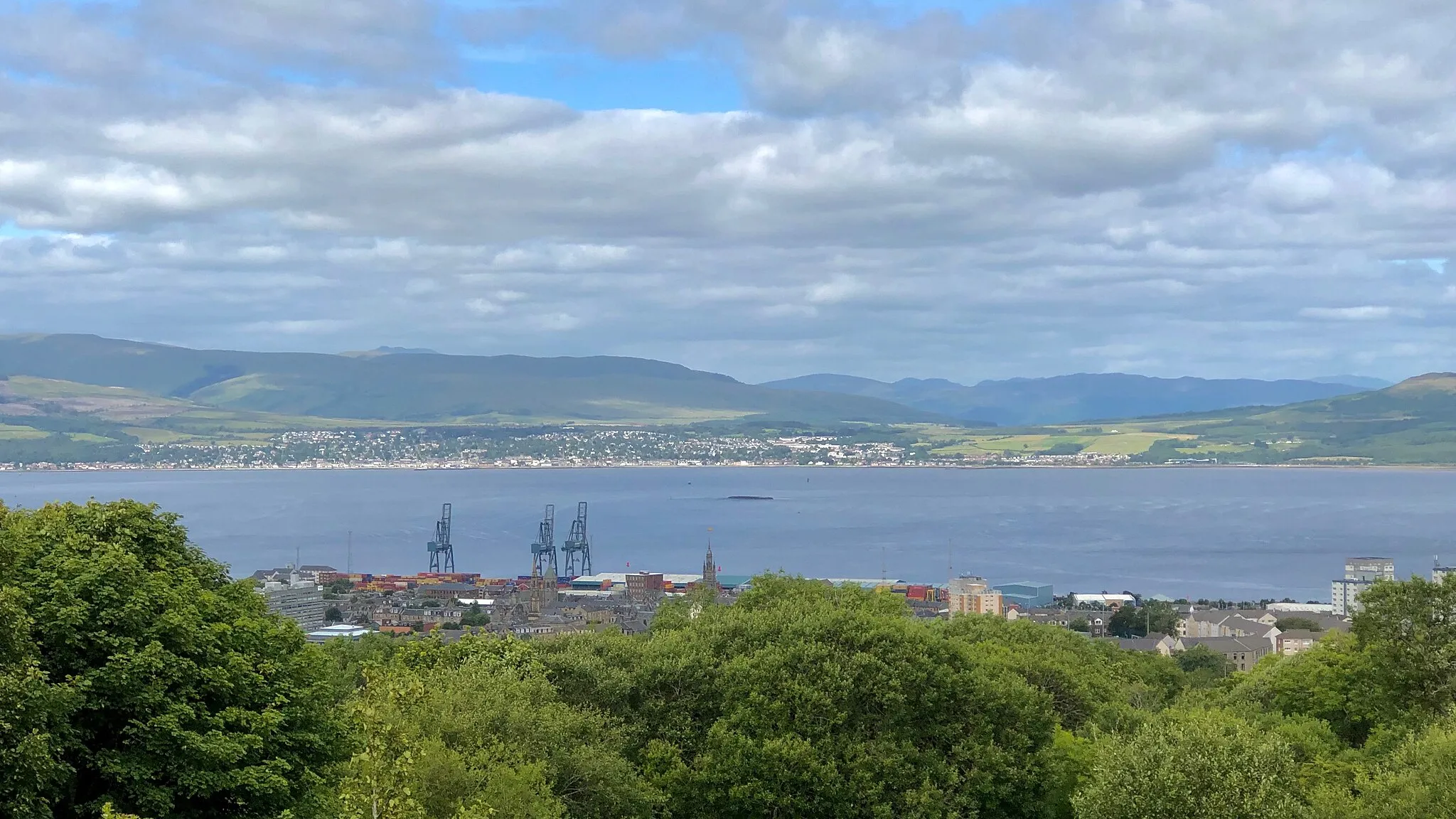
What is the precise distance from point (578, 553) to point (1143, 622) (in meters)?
92.4

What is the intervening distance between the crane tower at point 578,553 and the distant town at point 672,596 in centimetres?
942

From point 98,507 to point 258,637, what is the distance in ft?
9.74

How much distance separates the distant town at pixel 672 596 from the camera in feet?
276

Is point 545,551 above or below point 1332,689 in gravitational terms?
below

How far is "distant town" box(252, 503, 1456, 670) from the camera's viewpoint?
276 feet

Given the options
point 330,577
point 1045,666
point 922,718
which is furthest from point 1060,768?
point 330,577

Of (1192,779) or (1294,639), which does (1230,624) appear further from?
(1192,779)

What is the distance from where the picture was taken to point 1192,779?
19.7 m

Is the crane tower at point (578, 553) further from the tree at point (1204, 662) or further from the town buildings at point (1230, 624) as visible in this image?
the tree at point (1204, 662)

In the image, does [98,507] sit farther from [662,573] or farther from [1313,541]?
[1313,541]

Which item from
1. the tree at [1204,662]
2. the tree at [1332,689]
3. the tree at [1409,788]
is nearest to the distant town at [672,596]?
the tree at [1204,662]

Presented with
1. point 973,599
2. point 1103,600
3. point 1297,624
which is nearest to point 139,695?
point 1297,624

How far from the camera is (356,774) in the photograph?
54.2 feet

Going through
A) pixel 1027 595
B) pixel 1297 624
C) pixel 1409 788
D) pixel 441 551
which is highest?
pixel 1409 788
